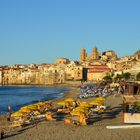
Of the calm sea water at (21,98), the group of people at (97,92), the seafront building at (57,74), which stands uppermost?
the seafront building at (57,74)

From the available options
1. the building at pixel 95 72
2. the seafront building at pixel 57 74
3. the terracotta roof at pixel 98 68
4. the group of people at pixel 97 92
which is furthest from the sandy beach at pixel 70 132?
the terracotta roof at pixel 98 68

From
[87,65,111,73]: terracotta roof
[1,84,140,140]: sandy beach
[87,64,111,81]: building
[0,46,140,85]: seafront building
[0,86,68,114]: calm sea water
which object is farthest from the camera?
[0,46,140,85]: seafront building

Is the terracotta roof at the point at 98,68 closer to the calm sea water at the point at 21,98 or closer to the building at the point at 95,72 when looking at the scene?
the building at the point at 95,72

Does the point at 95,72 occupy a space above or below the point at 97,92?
above

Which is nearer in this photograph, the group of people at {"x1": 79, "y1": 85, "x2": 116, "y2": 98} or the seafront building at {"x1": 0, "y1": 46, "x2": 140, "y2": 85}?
the group of people at {"x1": 79, "y1": 85, "x2": 116, "y2": 98}

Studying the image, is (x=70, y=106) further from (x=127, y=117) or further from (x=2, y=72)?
(x=2, y=72)

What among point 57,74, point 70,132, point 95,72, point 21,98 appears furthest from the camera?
point 57,74

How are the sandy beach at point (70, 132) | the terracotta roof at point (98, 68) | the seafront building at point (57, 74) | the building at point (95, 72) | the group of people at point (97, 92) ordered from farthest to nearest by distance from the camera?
the seafront building at point (57, 74) < the terracotta roof at point (98, 68) < the building at point (95, 72) < the group of people at point (97, 92) < the sandy beach at point (70, 132)

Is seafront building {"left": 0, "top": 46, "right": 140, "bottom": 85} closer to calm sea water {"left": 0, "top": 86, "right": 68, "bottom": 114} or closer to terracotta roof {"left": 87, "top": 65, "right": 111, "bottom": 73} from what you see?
terracotta roof {"left": 87, "top": 65, "right": 111, "bottom": 73}

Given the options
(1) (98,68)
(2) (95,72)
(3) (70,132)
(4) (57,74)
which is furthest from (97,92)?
(4) (57,74)

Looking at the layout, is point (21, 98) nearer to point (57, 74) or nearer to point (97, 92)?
point (97, 92)

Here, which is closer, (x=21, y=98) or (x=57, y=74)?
(x=21, y=98)

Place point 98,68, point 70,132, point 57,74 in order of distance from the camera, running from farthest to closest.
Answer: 1. point 57,74
2. point 98,68
3. point 70,132

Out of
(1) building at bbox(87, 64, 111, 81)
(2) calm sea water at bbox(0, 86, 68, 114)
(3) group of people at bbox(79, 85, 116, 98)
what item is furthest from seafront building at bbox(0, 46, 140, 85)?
(3) group of people at bbox(79, 85, 116, 98)
